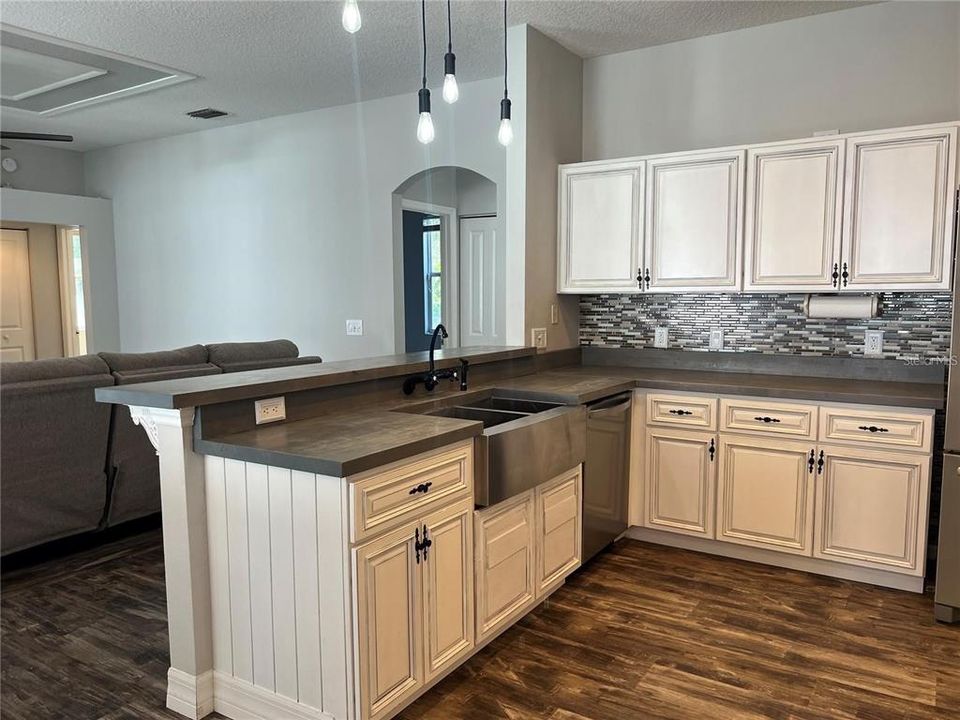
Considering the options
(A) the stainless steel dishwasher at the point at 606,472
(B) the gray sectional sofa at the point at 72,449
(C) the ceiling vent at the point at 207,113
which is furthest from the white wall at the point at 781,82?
(C) the ceiling vent at the point at 207,113

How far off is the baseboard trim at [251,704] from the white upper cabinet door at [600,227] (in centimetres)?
266

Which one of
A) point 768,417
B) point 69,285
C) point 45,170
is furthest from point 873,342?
point 45,170

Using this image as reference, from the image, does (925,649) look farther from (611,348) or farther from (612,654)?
(611,348)

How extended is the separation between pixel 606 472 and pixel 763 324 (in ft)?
4.09

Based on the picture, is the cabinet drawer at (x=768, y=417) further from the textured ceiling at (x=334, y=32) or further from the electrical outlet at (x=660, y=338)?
the textured ceiling at (x=334, y=32)

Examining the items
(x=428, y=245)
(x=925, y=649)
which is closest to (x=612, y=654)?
(x=925, y=649)

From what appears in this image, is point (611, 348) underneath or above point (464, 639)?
above

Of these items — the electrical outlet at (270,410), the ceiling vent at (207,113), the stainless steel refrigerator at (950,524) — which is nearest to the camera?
the electrical outlet at (270,410)

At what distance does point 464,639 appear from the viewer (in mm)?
2344

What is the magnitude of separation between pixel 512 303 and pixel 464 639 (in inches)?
78.3

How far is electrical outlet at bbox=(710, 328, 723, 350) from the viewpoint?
3869 millimetres

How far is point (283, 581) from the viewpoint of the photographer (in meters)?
2.01

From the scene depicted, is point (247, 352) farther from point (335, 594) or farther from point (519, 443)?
point (335, 594)

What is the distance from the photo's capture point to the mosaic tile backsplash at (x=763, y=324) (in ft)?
11.0
